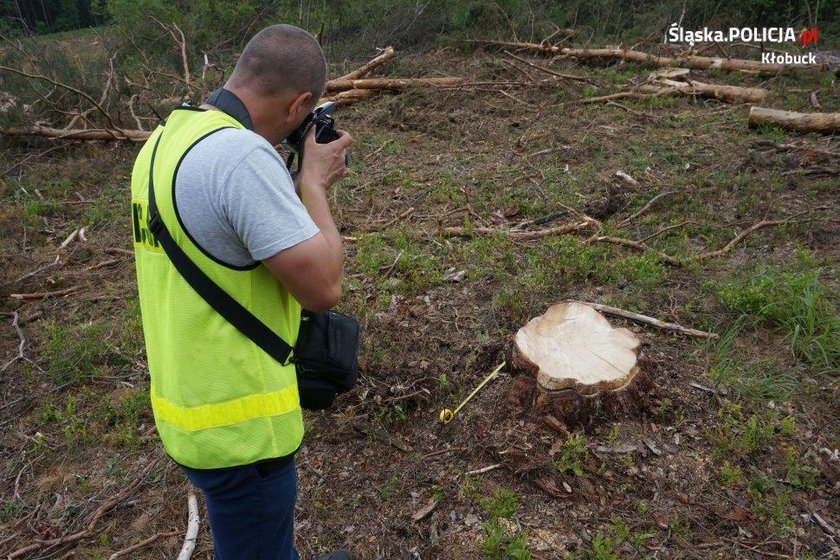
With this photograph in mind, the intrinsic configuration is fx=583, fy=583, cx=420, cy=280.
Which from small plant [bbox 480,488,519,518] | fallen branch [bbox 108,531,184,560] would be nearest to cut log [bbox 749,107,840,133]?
small plant [bbox 480,488,519,518]

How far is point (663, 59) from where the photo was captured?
9156 millimetres

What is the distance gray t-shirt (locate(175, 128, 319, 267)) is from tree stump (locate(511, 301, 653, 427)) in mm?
1736

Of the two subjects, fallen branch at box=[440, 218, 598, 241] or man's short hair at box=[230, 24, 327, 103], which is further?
fallen branch at box=[440, 218, 598, 241]

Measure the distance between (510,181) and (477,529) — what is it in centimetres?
403

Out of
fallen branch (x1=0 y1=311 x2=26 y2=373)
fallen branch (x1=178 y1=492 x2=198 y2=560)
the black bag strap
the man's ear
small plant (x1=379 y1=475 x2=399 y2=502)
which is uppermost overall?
the man's ear

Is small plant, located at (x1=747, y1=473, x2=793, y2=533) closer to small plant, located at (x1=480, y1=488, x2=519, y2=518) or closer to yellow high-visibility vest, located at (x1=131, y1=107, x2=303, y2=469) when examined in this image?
small plant, located at (x1=480, y1=488, x2=519, y2=518)

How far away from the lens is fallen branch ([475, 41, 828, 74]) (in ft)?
27.6

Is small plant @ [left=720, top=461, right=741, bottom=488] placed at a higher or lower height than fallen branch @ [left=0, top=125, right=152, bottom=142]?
lower

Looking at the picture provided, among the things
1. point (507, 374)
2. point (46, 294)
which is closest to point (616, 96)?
point (507, 374)

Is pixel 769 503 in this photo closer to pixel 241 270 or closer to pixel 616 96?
pixel 241 270

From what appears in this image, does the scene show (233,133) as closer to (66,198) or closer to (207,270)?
(207,270)

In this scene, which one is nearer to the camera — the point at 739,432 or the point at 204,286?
the point at 204,286

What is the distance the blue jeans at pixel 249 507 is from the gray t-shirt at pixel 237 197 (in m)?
0.65

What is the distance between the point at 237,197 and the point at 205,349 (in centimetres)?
42
